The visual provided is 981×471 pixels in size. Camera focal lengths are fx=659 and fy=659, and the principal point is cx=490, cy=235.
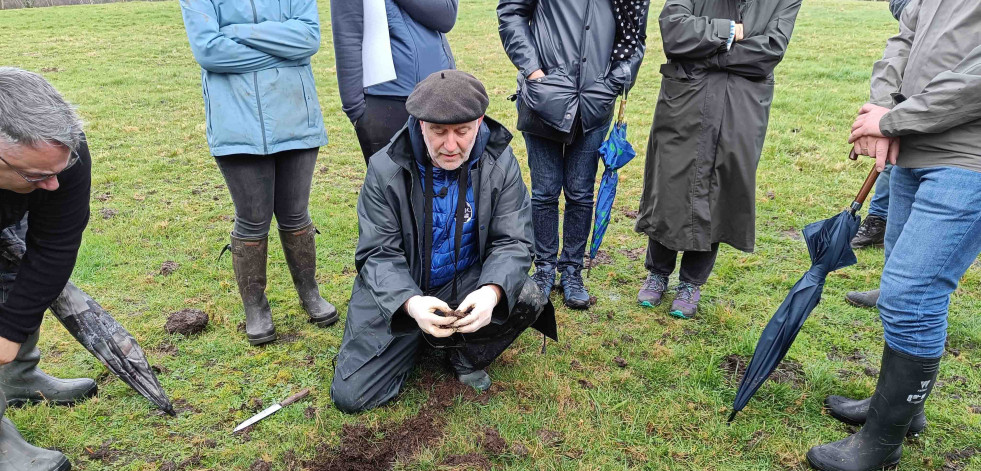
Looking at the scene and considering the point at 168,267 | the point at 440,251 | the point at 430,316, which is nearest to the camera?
the point at 430,316

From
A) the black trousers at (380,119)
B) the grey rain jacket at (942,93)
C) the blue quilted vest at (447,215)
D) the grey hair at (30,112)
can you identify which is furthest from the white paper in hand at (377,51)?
the grey rain jacket at (942,93)

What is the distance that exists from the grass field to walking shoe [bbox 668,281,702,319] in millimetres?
79

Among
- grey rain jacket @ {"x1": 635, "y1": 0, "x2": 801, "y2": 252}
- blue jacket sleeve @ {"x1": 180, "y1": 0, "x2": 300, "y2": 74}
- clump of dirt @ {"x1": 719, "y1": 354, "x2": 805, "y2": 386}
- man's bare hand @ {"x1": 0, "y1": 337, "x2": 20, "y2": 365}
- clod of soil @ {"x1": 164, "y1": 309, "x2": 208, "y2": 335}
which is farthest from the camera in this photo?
clod of soil @ {"x1": 164, "y1": 309, "x2": 208, "y2": 335}

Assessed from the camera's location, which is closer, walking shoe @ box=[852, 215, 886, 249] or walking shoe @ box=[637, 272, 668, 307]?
walking shoe @ box=[637, 272, 668, 307]

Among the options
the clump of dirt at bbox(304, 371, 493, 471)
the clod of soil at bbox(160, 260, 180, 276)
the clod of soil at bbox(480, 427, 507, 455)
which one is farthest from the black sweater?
the clod of soil at bbox(160, 260, 180, 276)

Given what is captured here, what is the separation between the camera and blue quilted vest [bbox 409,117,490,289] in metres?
2.97

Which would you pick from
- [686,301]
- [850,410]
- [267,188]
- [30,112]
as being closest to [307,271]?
[267,188]

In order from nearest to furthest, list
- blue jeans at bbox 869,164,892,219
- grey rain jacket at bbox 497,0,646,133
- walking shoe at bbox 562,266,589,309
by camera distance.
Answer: grey rain jacket at bbox 497,0,646,133 → walking shoe at bbox 562,266,589,309 → blue jeans at bbox 869,164,892,219

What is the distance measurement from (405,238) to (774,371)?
2.01 metres

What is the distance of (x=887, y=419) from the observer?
2578 millimetres

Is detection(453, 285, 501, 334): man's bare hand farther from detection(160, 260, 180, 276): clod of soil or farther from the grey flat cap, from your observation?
detection(160, 260, 180, 276): clod of soil

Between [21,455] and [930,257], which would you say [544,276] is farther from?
[21,455]

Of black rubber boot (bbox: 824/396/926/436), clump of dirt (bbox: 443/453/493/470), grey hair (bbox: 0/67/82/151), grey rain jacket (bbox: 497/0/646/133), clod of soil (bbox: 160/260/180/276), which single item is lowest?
clod of soil (bbox: 160/260/180/276)

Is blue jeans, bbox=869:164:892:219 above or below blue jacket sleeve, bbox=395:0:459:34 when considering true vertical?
below
